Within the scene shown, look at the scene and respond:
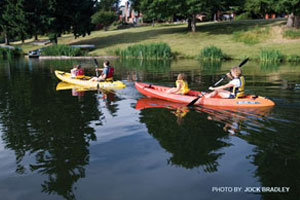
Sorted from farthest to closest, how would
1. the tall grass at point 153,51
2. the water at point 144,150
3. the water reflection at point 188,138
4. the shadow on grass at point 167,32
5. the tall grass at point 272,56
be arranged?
the shadow on grass at point 167,32 → the tall grass at point 153,51 → the tall grass at point 272,56 → the water reflection at point 188,138 → the water at point 144,150

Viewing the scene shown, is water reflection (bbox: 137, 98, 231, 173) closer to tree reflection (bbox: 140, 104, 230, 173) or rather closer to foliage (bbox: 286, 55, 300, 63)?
tree reflection (bbox: 140, 104, 230, 173)

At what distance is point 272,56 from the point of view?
25797mm

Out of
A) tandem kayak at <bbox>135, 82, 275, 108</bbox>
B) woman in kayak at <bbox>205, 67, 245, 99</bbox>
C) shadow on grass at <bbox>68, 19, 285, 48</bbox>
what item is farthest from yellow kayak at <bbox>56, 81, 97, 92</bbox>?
shadow on grass at <bbox>68, 19, 285, 48</bbox>

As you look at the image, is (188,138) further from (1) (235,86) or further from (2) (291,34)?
(2) (291,34)

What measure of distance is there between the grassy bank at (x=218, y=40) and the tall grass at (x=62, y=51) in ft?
11.1

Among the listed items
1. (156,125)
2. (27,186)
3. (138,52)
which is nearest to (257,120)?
(156,125)

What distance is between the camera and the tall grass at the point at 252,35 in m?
34.9

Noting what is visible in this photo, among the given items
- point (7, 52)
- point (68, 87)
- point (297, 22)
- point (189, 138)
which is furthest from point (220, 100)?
point (7, 52)

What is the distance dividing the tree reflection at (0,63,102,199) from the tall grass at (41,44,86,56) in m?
21.8

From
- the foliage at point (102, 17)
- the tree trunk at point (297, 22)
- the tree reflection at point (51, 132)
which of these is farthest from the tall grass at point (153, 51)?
the foliage at point (102, 17)

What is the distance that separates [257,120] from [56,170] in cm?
607

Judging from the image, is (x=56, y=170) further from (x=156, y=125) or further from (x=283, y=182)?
(x=283, y=182)

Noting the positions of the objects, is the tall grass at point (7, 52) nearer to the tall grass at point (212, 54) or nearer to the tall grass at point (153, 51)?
the tall grass at point (153, 51)

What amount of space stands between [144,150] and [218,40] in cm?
3316
